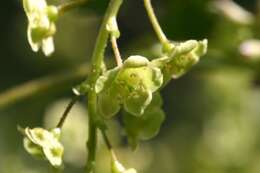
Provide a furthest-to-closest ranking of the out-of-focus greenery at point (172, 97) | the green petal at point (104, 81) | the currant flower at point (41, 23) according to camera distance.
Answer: the out-of-focus greenery at point (172, 97), the currant flower at point (41, 23), the green petal at point (104, 81)

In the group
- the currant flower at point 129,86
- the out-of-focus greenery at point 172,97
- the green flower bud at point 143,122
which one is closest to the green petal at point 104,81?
the currant flower at point 129,86

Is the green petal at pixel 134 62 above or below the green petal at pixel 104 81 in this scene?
above

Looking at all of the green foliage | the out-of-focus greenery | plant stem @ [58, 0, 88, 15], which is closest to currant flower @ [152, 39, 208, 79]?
the green foliage

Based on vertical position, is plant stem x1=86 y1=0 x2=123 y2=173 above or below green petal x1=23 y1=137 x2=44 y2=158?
above

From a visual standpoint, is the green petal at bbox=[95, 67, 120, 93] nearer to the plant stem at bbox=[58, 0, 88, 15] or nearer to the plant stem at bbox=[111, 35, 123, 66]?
the plant stem at bbox=[111, 35, 123, 66]

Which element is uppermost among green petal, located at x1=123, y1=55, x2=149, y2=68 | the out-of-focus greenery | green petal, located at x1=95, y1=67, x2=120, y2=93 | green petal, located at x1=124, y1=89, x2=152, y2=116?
green petal, located at x1=123, y1=55, x2=149, y2=68

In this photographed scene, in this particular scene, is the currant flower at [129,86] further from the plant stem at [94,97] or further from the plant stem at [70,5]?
the plant stem at [70,5]

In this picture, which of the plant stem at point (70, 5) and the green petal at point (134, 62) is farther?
the plant stem at point (70, 5)

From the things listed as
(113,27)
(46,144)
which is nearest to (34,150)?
(46,144)
